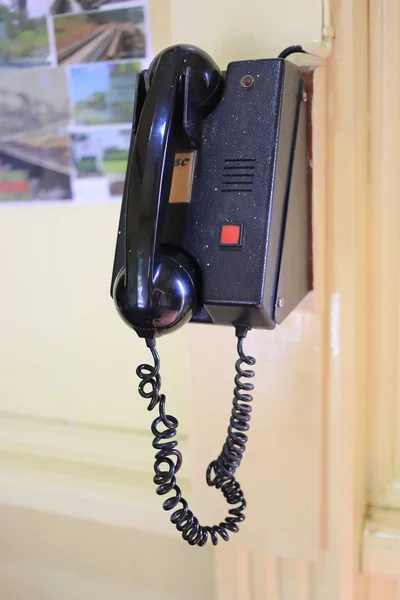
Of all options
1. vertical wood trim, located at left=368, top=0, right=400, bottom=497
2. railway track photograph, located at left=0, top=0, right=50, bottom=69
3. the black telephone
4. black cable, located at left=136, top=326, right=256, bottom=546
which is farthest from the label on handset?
railway track photograph, located at left=0, top=0, right=50, bottom=69

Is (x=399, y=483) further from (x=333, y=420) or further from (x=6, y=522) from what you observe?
(x=6, y=522)

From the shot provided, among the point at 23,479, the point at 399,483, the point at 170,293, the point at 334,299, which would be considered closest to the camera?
the point at 170,293

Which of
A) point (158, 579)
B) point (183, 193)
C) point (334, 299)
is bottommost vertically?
point (158, 579)

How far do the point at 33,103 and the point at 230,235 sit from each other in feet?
1.36

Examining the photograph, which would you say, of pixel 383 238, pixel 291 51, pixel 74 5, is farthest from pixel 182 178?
pixel 74 5

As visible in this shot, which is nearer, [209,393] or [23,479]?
[209,393]

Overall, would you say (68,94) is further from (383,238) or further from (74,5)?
(383,238)

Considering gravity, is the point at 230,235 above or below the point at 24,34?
below

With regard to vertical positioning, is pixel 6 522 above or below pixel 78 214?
below

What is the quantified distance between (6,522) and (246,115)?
28.9 inches

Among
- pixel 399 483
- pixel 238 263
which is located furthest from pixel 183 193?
pixel 399 483

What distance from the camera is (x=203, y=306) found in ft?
1.54

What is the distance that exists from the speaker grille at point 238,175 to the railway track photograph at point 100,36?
0.29 m

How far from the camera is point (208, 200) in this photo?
1.55ft
